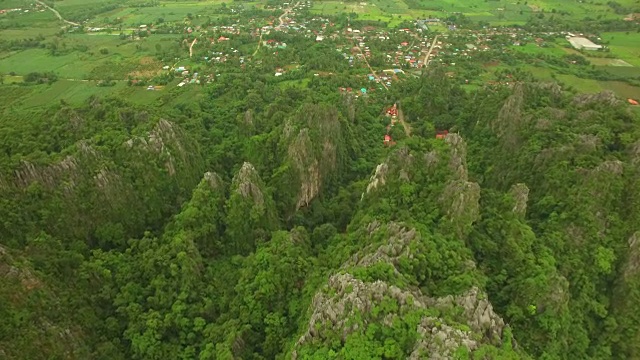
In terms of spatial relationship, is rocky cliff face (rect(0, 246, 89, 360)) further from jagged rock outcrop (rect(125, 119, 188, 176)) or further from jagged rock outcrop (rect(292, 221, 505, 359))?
jagged rock outcrop (rect(125, 119, 188, 176))

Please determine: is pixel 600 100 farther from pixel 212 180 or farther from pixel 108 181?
pixel 108 181

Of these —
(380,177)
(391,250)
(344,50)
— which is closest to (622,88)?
(344,50)

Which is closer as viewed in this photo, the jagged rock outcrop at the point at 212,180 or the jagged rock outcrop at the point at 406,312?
the jagged rock outcrop at the point at 406,312

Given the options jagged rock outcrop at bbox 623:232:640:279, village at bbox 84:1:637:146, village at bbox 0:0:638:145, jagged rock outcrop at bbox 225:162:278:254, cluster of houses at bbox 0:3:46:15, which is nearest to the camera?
jagged rock outcrop at bbox 623:232:640:279

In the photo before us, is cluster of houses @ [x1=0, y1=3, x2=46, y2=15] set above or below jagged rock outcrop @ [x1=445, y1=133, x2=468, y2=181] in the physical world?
above

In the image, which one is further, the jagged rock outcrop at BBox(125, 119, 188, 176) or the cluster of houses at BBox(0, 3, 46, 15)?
the cluster of houses at BBox(0, 3, 46, 15)

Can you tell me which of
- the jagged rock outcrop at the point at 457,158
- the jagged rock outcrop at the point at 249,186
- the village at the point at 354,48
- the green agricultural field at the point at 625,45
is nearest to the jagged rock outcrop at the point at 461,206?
the jagged rock outcrop at the point at 457,158

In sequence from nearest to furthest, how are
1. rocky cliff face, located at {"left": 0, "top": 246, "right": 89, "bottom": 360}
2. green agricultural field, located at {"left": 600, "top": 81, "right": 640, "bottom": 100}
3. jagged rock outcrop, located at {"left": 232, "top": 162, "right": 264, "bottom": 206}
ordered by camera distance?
rocky cliff face, located at {"left": 0, "top": 246, "right": 89, "bottom": 360}, jagged rock outcrop, located at {"left": 232, "top": 162, "right": 264, "bottom": 206}, green agricultural field, located at {"left": 600, "top": 81, "right": 640, "bottom": 100}

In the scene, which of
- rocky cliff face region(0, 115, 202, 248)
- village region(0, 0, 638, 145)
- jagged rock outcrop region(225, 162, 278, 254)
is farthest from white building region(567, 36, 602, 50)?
rocky cliff face region(0, 115, 202, 248)

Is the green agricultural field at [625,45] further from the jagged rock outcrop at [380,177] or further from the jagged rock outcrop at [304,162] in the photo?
the jagged rock outcrop at [380,177]

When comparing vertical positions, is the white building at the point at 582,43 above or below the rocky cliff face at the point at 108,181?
below
